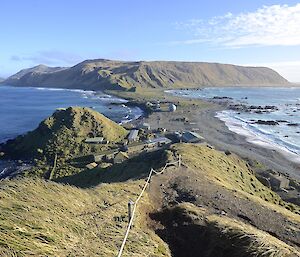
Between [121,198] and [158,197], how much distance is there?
2529 mm

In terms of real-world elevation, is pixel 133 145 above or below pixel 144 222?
below

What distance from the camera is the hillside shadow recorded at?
2353cm

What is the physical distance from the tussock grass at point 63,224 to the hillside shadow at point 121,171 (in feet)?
34.2

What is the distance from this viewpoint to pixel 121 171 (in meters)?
25.8

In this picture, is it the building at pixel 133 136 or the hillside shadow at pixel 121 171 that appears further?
the building at pixel 133 136

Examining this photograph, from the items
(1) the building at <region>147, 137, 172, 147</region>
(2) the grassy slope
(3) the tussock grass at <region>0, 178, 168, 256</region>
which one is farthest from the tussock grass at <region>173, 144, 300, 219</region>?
(1) the building at <region>147, 137, 172, 147</region>

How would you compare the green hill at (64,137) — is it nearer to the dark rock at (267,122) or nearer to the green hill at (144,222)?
the green hill at (144,222)

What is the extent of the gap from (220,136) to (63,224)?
51.2m

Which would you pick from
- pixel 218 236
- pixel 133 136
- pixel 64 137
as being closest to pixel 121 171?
pixel 218 236

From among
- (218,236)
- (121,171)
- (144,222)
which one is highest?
(218,236)

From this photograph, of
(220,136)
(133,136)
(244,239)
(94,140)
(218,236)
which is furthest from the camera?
(220,136)

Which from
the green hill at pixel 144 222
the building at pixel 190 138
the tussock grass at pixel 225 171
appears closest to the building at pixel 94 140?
the building at pixel 190 138

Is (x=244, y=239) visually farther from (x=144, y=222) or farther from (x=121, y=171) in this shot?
(x=121, y=171)

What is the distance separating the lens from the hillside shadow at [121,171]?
2353 centimetres
